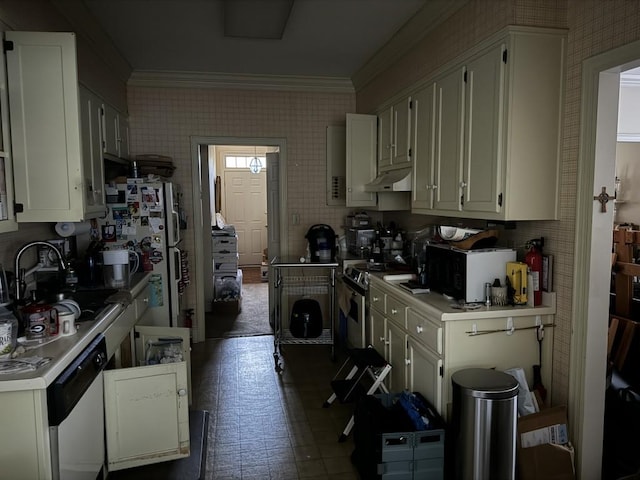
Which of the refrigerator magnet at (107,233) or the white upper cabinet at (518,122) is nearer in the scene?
the white upper cabinet at (518,122)

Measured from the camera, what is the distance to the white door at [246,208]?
949 centimetres

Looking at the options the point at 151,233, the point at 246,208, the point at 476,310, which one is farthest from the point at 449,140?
the point at 246,208

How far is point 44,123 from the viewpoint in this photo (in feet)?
7.54

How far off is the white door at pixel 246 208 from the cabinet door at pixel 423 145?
634 centimetres

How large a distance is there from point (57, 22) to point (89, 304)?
178cm

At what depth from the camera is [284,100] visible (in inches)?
198

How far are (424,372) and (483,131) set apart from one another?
1369mm

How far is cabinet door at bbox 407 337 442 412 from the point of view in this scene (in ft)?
8.04

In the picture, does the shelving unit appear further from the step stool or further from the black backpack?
the step stool

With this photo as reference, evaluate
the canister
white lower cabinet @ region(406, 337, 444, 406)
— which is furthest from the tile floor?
the canister

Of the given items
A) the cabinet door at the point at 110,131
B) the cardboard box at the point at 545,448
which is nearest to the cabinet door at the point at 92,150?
the cabinet door at the point at 110,131

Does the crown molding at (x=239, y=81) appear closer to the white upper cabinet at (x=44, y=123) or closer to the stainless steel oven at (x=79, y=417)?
the white upper cabinet at (x=44, y=123)

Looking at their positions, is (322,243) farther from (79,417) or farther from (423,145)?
(79,417)

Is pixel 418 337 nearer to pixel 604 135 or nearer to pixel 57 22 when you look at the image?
pixel 604 135
